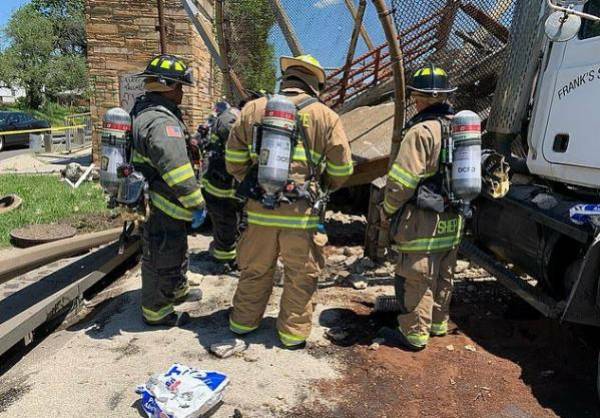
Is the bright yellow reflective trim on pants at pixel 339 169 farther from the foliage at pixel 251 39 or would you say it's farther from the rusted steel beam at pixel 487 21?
the foliage at pixel 251 39

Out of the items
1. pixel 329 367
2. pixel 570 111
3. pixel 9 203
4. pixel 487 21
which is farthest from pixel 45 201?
pixel 570 111

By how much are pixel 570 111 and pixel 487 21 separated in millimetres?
1627

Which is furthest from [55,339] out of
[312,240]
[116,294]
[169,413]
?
[312,240]

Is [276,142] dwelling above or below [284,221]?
above

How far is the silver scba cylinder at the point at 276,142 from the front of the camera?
120 inches

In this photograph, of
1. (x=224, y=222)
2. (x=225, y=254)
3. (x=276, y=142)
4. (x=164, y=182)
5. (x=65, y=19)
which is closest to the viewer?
(x=276, y=142)

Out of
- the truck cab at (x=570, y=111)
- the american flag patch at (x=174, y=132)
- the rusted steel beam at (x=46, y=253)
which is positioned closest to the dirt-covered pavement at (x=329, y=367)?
the rusted steel beam at (x=46, y=253)

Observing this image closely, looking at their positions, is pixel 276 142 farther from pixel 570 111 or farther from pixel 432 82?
pixel 570 111

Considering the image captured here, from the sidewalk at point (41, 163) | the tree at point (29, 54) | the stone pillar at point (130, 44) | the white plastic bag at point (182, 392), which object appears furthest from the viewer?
the tree at point (29, 54)

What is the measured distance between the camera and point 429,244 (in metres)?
3.39

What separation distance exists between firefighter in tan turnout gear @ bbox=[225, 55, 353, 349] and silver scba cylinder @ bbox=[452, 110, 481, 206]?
702 millimetres

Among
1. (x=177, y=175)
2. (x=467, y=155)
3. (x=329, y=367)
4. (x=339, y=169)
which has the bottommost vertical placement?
(x=329, y=367)

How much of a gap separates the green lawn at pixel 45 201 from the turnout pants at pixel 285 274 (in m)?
3.69

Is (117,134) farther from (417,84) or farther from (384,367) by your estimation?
(384,367)
